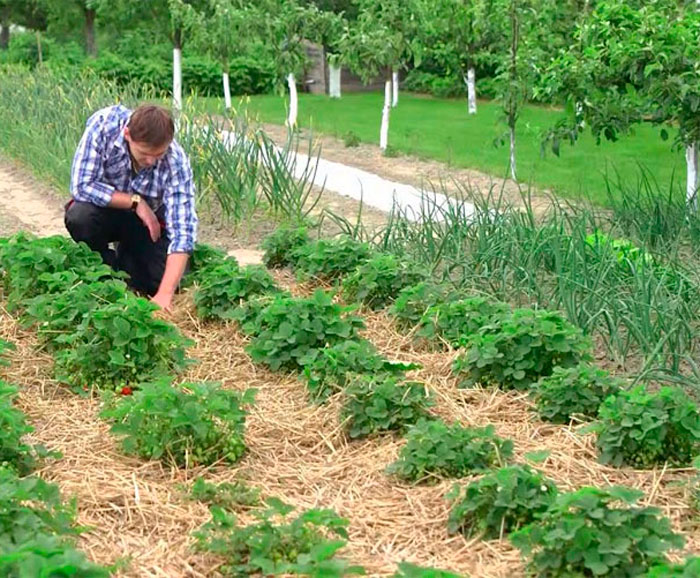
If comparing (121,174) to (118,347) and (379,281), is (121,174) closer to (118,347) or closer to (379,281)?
(379,281)

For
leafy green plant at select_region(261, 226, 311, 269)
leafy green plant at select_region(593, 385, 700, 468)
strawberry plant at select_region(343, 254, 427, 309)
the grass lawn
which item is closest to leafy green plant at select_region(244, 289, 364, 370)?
strawberry plant at select_region(343, 254, 427, 309)

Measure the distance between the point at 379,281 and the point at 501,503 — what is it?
2316 mm

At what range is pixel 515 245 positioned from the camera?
5.21 meters

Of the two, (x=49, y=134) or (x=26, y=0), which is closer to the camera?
(x=49, y=134)

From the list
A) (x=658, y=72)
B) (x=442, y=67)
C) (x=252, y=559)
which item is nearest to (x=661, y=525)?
(x=252, y=559)

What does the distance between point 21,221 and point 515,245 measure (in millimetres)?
4145

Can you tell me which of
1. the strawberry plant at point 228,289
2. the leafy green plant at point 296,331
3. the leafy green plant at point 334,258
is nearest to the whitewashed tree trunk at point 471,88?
the leafy green plant at point 334,258

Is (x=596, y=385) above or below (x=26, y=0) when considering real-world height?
below

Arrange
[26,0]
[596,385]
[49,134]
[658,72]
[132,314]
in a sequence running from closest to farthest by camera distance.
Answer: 1. [596,385]
2. [132,314]
3. [658,72]
4. [49,134]
5. [26,0]

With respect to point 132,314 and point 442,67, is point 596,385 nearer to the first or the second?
point 132,314

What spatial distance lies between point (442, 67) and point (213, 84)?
5.27 metres

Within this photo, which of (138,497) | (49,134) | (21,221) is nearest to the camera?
(138,497)

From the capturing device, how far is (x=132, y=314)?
13.4 ft

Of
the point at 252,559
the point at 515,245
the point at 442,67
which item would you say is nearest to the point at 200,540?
the point at 252,559
